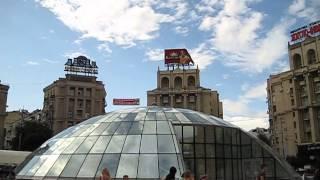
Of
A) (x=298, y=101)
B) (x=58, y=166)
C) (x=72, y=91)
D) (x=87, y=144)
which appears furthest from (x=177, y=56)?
(x=58, y=166)

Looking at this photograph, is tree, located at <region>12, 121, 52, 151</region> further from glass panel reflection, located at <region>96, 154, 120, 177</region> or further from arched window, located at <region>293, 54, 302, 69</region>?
glass panel reflection, located at <region>96, 154, 120, 177</region>

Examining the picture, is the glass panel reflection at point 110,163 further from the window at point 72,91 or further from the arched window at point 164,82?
the arched window at point 164,82

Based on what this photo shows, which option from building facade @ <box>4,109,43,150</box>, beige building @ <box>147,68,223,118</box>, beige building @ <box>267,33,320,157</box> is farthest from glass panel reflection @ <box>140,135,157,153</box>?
building facade @ <box>4,109,43,150</box>

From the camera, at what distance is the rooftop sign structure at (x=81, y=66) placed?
A: 102m

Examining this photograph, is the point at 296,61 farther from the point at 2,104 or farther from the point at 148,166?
the point at 148,166

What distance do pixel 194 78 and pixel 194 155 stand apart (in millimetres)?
80545

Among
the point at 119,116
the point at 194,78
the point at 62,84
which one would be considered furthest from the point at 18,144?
the point at 119,116

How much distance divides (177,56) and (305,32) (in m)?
34.3

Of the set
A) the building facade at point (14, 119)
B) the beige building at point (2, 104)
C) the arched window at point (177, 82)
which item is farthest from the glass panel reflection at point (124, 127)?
the building facade at point (14, 119)

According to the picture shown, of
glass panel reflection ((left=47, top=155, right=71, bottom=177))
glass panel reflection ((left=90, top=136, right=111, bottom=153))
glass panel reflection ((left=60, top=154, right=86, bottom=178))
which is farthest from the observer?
glass panel reflection ((left=90, top=136, right=111, bottom=153))

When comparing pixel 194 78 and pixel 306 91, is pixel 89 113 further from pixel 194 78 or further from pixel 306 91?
pixel 306 91

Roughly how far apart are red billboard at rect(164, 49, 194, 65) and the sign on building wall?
94.8ft

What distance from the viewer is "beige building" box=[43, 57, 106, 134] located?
329 ft

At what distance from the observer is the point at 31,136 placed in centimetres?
7275
